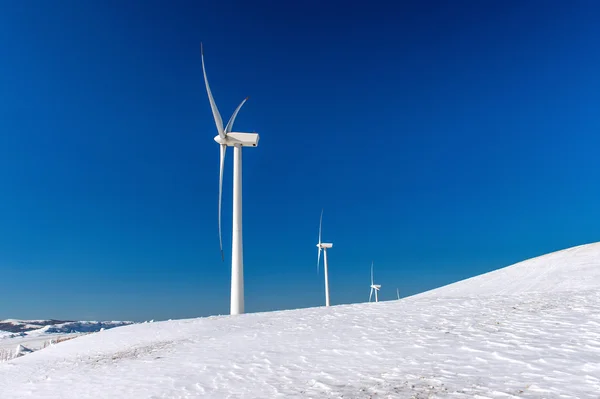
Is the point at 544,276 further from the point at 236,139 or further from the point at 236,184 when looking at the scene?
the point at 236,139

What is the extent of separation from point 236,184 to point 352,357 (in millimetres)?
19759

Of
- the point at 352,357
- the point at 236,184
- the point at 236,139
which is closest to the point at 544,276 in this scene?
the point at 236,184

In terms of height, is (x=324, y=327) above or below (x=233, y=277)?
below

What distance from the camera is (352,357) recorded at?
10.2 metres

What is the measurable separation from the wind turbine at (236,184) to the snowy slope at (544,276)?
14.7m

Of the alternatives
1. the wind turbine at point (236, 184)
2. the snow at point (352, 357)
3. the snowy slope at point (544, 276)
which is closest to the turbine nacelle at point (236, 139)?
the wind turbine at point (236, 184)

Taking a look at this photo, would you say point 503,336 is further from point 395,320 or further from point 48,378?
point 48,378

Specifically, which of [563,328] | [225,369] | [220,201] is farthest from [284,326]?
[220,201]

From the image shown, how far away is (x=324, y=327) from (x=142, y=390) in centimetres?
732

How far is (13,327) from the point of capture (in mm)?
64938

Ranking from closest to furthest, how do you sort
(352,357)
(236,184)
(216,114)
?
(352,357), (236,184), (216,114)

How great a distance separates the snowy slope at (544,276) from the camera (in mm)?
26516

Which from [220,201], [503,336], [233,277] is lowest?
[503,336]

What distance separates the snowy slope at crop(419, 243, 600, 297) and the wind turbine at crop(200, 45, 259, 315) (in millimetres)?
14715
